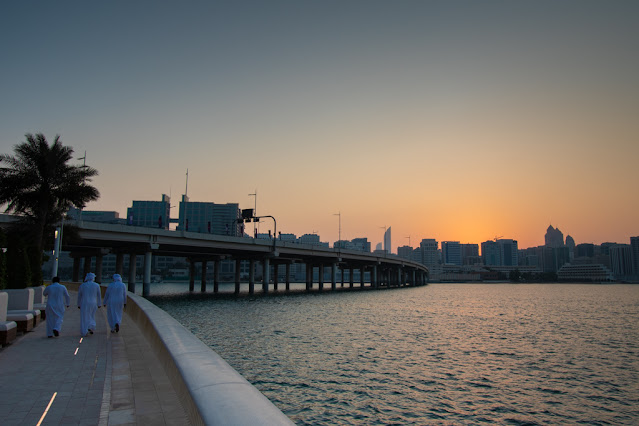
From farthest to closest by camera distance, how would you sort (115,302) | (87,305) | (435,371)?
(435,371)
(115,302)
(87,305)

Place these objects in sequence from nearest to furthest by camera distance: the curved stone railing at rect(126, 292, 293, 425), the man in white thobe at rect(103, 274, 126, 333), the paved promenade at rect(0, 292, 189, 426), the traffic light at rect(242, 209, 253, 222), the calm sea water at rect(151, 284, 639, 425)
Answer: the curved stone railing at rect(126, 292, 293, 425)
the paved promenade at rect(0, 292, 189, 426)
the calm sea water at rect(151, 284, 639, 425)
the man in white thobe at rect(103, 274, 126, 333)
the traffic light at rect(242, 209, 253, 222)

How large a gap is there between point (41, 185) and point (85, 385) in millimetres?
36548

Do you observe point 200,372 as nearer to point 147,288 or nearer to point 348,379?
point 348,379

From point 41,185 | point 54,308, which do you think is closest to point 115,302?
point 54,308

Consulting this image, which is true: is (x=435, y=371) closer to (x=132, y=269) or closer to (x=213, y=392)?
(x=213, y=392)

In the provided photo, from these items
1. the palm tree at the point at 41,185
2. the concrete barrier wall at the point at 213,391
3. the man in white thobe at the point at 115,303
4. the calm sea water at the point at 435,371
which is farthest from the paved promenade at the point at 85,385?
the palm tree at the point at 41,185

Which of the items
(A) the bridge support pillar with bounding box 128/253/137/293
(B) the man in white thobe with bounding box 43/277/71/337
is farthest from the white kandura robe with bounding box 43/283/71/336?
(A) the bridge support pillar with bounding box 128/253/137/293

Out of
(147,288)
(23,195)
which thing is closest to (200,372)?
(23,195)

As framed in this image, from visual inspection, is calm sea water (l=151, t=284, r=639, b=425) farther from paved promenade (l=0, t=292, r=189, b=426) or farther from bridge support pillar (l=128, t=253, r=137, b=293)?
bridge support pillar (l=128, t=253, r=137, b=293)

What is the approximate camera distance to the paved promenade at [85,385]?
674 centimetres

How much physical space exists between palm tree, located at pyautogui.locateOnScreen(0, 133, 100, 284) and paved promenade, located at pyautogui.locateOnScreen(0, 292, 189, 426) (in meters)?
29.1

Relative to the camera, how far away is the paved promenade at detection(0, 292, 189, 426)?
6.74 metres

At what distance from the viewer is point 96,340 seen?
1447 cm

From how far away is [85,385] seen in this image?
8695mm
